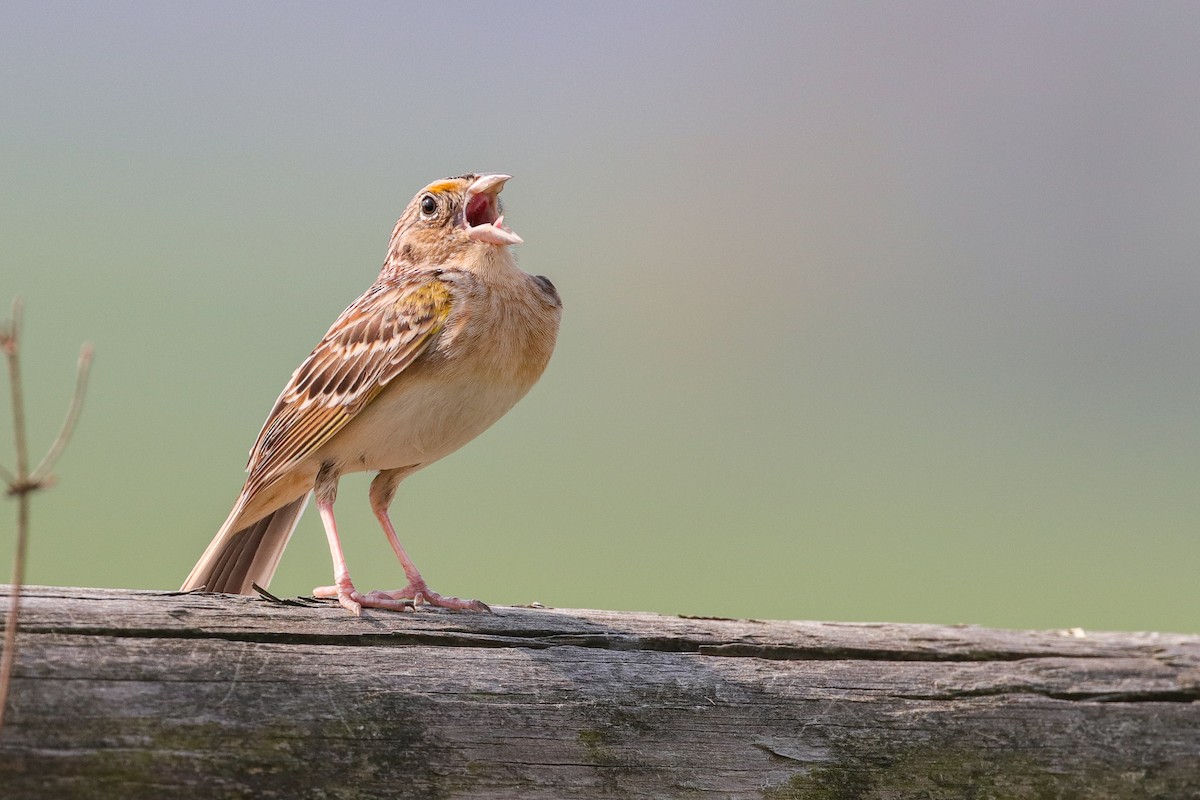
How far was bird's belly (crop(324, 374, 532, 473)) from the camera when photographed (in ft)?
14.3

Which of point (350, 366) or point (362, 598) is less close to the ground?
point (350, 366)

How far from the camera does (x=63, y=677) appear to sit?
2652 millimetres

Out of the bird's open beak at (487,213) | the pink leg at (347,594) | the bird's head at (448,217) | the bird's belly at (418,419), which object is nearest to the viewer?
the pink leg at (347,594)

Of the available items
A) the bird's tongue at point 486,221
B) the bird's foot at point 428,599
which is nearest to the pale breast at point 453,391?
the bird's tongue at point 486,221

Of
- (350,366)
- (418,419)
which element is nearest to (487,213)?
(350,366)

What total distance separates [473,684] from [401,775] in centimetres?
28

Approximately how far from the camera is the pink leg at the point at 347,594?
3.65 metres

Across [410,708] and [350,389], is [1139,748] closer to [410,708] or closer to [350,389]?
[410,708]

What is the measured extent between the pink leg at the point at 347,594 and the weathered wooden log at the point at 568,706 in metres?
0.27

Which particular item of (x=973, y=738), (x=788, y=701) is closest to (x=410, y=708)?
(x=788, y=701)

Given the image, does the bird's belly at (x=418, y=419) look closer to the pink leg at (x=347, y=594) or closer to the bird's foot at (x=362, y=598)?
the pink leg at (x=347, y=594)

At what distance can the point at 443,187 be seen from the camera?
4957mm

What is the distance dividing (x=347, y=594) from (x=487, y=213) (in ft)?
6.21

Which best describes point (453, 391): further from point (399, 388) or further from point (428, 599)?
point (428, 599)
